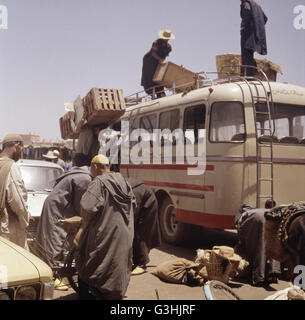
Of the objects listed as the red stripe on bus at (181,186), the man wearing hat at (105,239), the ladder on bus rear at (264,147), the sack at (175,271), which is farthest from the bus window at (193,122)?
the man wearing hat at (105,239)

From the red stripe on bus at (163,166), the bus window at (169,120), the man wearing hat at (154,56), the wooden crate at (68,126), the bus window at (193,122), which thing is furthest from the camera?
the man wearing hat at (154,56)

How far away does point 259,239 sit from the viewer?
6012 millimetres

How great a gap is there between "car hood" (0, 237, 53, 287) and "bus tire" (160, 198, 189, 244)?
18.2ft

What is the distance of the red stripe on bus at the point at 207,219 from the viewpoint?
708cm

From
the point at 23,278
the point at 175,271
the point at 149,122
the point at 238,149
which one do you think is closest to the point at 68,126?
the point at 149,122

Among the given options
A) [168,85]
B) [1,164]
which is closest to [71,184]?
[1,164]

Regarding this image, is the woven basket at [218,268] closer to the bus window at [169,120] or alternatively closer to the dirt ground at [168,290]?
the dirt ground at [168,290]

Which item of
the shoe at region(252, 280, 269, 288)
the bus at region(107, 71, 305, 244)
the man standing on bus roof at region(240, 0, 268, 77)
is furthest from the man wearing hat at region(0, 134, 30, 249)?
the man standing on bus roof at region(240, 0, 268, 77)

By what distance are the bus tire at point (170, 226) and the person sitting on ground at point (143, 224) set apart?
1.96m

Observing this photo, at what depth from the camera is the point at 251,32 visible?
32.1 feet

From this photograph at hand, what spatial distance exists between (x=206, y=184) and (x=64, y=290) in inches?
131

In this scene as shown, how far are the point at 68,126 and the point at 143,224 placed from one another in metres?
3.89

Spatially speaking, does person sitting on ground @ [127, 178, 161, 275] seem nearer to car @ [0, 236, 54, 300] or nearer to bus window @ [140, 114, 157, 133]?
bus window @ [140, 114, 157, 133]
